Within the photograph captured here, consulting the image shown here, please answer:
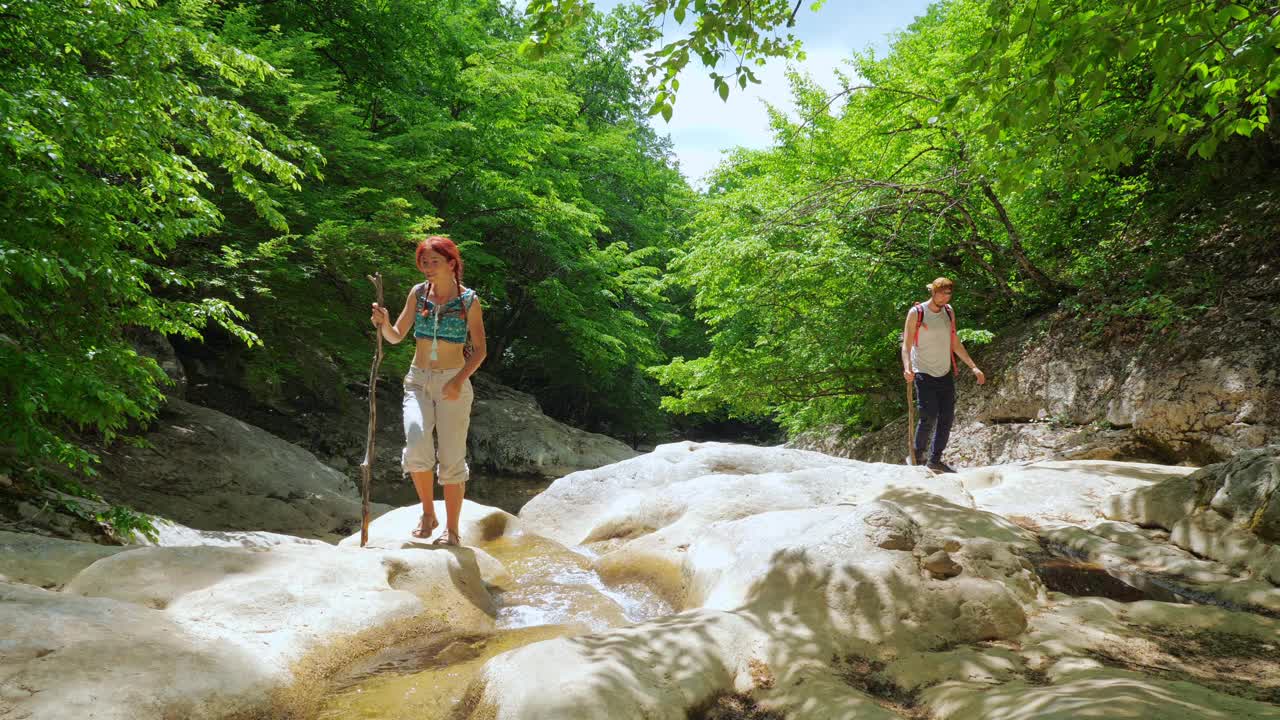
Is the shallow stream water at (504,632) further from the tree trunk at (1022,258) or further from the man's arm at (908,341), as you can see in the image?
the tree trunk at (1022,258)

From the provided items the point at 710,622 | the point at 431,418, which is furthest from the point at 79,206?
the point at 710,622

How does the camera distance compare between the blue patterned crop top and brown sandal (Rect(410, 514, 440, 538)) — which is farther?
brown sandal (Rect(410, 514, 440, 538))

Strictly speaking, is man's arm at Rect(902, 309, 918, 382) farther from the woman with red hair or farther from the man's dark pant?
the woman with red hair

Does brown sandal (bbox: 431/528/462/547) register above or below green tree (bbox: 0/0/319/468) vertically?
below

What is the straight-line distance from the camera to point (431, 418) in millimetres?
4312

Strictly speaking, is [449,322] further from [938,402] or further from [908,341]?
[938,402]

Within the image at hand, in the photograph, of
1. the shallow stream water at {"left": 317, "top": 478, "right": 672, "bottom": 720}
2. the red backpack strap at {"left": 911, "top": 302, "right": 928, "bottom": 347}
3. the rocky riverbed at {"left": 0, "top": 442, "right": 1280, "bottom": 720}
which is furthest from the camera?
the red backpack strap at {"left": 911, "top": 302, "right": 928, "bottom": 347}

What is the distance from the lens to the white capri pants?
424cm

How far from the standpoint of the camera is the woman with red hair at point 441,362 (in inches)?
163

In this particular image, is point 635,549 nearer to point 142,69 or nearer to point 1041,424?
point 142,69

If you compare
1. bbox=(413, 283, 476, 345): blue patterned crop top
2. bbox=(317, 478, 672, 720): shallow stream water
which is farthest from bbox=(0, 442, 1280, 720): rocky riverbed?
bbox=(413, 283, 476, 345): blue patterned crop top

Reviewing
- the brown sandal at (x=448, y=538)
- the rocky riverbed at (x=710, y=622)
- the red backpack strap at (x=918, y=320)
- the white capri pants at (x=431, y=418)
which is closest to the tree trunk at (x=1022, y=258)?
the red backpack strap at (x=918, y=320)

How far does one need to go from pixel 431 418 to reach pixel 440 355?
1.43 ft

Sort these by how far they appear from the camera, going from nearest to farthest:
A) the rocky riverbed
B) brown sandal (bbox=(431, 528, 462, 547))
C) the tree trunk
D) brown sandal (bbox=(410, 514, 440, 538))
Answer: the rocky riverbed, brown sandal (bbox=(431, 528, 462, 547)), brown sandal (bbox=(410, 514, 440, 538)), the tree trunk
